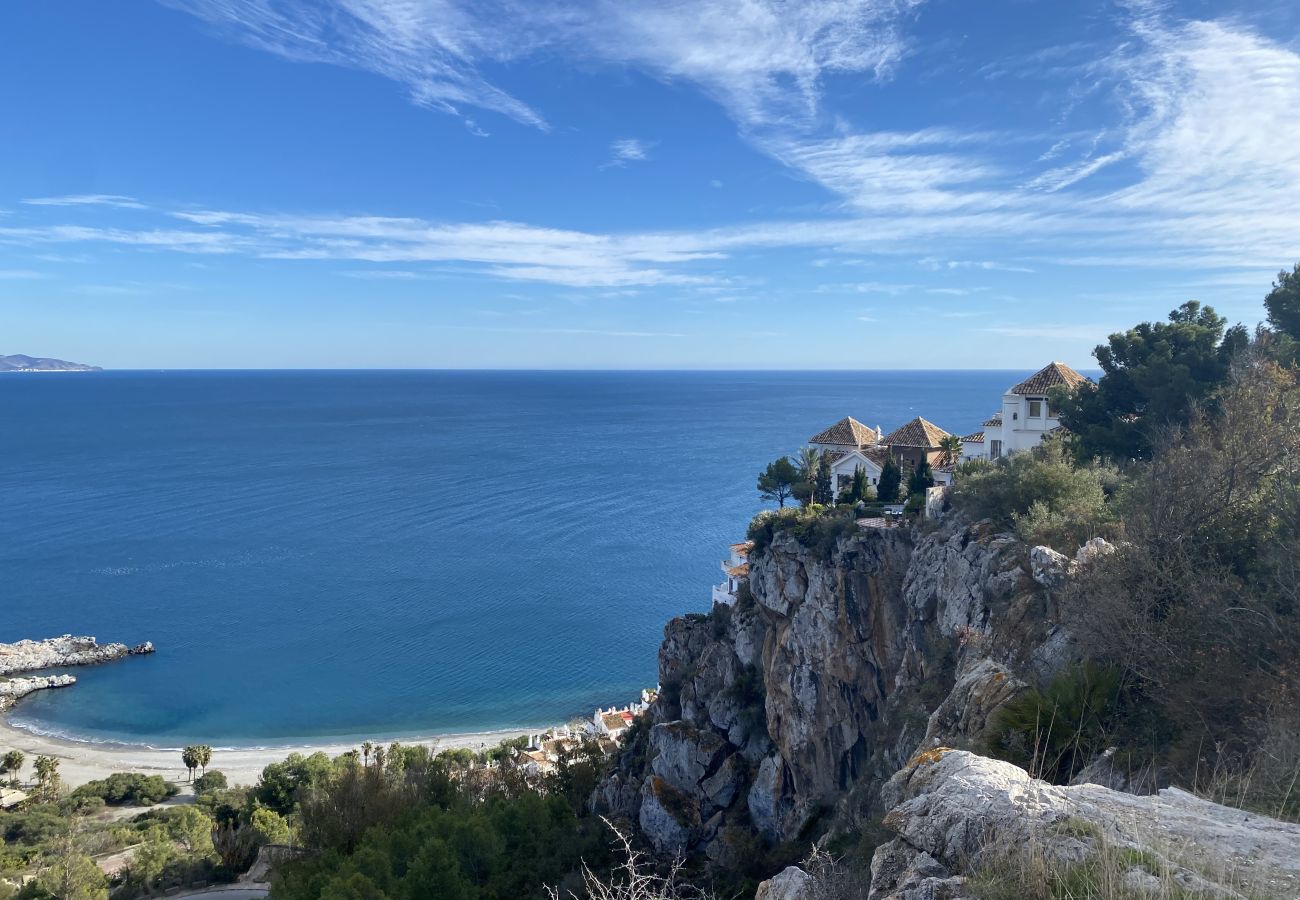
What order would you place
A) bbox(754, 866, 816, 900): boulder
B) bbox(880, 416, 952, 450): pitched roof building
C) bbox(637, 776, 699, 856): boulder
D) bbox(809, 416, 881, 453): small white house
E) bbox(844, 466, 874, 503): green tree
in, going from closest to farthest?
bbox(754, 866, 816, 900): boulder < bbox(637, 776, 699, 856): boulder < bbox(844, 466, 874, 503): green tree < bbox(880, 416, 952, 450): pitched roof building < bbox(809, 416, 881, 453): small white house

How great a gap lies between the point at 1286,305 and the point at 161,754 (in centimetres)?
5464

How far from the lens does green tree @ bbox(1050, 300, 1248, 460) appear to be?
23.4 metres

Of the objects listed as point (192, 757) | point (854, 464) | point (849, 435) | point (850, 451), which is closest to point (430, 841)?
point (854, 464)

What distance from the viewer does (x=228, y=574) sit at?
62.9 m

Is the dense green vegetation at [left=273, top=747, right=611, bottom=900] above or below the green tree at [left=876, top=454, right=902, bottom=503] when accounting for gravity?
below

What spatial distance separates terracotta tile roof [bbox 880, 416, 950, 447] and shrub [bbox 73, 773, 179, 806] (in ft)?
130

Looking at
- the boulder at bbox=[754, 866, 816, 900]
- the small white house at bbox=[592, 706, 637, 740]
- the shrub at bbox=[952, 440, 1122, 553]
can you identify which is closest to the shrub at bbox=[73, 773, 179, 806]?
the small white house at bbox=[592, 706, 637, 740]

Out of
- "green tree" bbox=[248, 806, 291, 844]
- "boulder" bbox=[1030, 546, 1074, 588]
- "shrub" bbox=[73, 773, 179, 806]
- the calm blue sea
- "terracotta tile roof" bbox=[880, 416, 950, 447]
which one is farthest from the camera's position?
the calm blue sea

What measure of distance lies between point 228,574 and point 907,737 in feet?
205

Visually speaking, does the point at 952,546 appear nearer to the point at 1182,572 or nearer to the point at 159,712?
the point at 1182,572

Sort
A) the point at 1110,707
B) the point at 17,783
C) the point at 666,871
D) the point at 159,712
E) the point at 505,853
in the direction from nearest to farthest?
the point at 1110,707, the point at 505,853, the point at 666,871, the point at 17,783, the point at 159,712

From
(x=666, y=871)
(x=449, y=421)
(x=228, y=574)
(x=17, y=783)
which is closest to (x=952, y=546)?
(x=666, y=871)

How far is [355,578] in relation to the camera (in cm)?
6209

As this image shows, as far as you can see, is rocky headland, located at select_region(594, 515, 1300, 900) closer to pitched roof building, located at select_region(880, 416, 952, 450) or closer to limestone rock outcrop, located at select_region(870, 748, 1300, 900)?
limestone rock outcrop, located at select_region(870, 748, 1300, 900)
